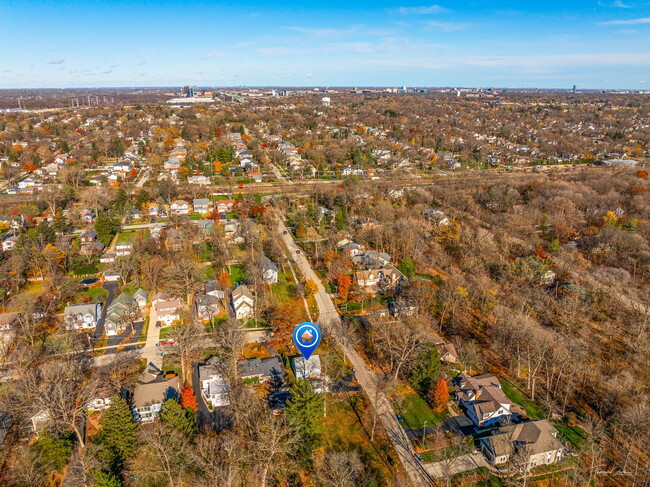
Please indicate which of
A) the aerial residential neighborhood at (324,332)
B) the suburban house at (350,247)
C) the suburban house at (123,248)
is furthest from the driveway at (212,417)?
the suburban house at (123,248)

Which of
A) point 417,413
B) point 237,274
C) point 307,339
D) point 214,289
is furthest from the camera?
point 237,274

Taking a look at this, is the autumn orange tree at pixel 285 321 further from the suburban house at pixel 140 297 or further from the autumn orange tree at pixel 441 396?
the suburban house at pixel 140 297

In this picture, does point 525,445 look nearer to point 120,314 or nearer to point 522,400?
point 522,400

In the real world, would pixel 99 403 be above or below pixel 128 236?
below

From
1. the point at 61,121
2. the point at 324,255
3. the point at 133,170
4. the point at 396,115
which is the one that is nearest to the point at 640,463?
the point at 324,255

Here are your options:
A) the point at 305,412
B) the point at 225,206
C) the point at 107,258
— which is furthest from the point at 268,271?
the point at 225,206

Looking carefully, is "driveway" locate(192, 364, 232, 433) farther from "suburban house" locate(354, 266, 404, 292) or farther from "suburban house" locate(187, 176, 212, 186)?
"suburban house" locate(187, 176, 212, 186)

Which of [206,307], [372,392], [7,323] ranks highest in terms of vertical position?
[7,323]
